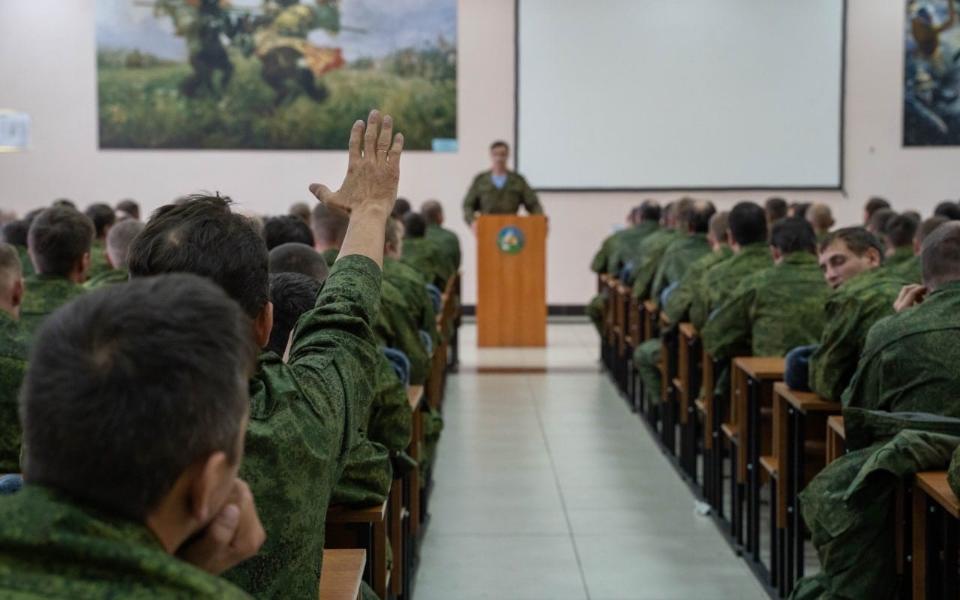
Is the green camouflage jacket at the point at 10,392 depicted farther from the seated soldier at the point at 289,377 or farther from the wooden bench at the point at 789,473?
the wooden bench at the point at 789,473

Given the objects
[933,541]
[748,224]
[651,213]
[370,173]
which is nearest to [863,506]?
[933,541]

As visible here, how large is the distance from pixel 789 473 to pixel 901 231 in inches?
91.0

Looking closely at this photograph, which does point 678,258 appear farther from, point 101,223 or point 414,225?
point 101,223

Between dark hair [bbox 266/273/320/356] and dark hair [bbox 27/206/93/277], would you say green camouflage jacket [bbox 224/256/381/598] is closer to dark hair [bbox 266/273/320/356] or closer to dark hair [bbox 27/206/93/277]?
dark hair [bbox 266/273/320/356]

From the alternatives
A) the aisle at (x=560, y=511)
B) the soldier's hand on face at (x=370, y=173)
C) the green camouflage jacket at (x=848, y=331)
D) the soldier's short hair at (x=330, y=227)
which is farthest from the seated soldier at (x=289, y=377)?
the soldier's short hair at (x=330, y=227)

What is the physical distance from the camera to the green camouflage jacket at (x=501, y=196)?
466 inches

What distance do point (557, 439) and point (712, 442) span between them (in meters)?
1.88

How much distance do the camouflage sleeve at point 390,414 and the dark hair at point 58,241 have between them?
51.4 inches

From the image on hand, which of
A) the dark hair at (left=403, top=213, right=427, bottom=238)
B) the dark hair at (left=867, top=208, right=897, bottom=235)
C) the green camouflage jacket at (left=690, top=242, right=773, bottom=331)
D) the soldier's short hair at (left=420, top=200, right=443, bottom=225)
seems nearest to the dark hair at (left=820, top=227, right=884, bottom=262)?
the green camouflage jacket at (left=690, top=242, right=773, bottom=331)

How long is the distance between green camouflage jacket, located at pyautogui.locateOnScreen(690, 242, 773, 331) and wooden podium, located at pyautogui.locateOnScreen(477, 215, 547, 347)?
4831mm

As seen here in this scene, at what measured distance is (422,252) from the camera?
868 centimetres

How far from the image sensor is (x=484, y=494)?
662 cm

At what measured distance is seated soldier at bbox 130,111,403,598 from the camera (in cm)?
188

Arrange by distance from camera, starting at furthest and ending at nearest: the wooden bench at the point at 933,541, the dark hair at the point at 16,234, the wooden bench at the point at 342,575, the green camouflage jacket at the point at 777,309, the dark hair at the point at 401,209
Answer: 1. the dark hair at the point at 401,209
2. the dark hair at the point at 16,234
3. the green camouflage jacket at the point at 777,309
4. the wooden bench at the point at 933,541
5. the wooden bench at the point at 342,575
